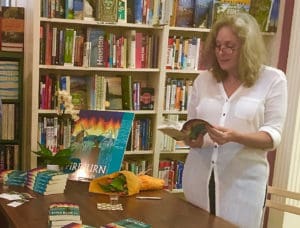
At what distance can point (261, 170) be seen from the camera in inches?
73.0

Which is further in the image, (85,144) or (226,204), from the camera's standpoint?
(85,144)

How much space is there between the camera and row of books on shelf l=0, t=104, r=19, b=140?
9.29 ft

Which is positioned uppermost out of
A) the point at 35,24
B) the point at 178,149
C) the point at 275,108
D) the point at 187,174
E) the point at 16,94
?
the point at 35,24

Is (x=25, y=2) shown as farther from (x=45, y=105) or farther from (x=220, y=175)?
(x=220, y=175)

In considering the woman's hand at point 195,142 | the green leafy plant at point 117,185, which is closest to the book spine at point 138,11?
the woman's hand at point 195,142

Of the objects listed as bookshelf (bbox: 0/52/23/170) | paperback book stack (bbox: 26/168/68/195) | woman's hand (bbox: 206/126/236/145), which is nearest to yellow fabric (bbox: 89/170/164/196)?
paperback book stack (bbox: 26/168/68/195)

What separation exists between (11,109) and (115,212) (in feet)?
4.97

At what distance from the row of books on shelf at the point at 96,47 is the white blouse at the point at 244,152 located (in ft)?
4.06

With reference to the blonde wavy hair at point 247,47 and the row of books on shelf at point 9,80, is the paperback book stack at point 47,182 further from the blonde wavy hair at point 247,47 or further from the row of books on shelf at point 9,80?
the row of books on shelf at point 9,80

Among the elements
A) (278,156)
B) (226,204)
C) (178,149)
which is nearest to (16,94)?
(178,149)

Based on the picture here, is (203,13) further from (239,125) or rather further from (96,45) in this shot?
(239,125)

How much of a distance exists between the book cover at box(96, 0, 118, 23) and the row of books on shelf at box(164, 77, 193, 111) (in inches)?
25.4

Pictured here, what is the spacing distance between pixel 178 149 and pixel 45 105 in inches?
41.3

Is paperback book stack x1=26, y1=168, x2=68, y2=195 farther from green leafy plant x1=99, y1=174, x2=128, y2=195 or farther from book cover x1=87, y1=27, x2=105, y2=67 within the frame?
book cover x1=87, y1=27, x2=105, y2=67
